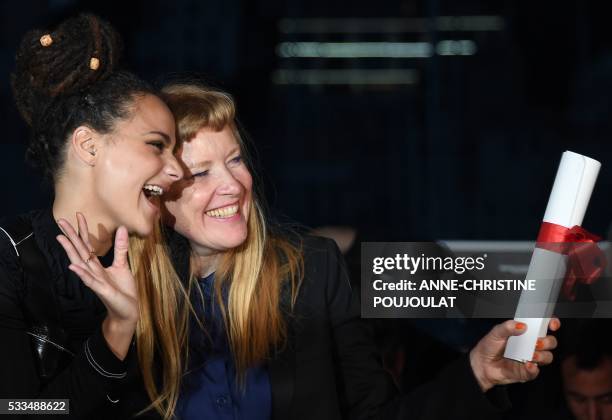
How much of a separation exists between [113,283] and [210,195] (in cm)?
40

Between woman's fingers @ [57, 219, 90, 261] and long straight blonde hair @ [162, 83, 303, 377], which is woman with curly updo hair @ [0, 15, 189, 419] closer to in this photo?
woman's fingers @ [57, 219, 90, 261]

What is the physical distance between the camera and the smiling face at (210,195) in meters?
1.95

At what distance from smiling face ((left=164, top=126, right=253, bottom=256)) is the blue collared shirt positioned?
194 millimetres

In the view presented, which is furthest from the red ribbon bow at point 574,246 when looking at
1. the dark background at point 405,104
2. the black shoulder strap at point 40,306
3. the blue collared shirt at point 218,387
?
the dark background at point 405,104

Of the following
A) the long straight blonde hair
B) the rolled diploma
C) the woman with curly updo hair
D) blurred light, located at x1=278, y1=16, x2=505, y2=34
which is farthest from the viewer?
blurred light, located at x1=278, y1=16, x2=505, y2=34

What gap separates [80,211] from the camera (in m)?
1.79

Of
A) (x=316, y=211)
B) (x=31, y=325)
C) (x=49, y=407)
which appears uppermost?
(x=31, y=325)

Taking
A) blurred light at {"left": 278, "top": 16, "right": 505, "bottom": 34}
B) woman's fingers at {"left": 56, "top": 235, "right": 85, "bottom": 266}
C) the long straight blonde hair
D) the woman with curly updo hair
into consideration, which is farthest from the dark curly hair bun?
blurred light at {"left": 278, "top": 16, "right": 505, "bottom": 34}

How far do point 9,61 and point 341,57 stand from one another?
73.9 inches

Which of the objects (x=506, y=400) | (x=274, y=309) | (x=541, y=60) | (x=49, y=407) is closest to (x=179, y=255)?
(x=274, y=309)

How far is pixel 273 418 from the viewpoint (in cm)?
183

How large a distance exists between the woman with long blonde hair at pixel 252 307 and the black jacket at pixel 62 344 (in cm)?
23

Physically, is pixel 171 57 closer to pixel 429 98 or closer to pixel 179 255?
pixel 429 98

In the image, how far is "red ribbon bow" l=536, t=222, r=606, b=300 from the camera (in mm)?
1593
